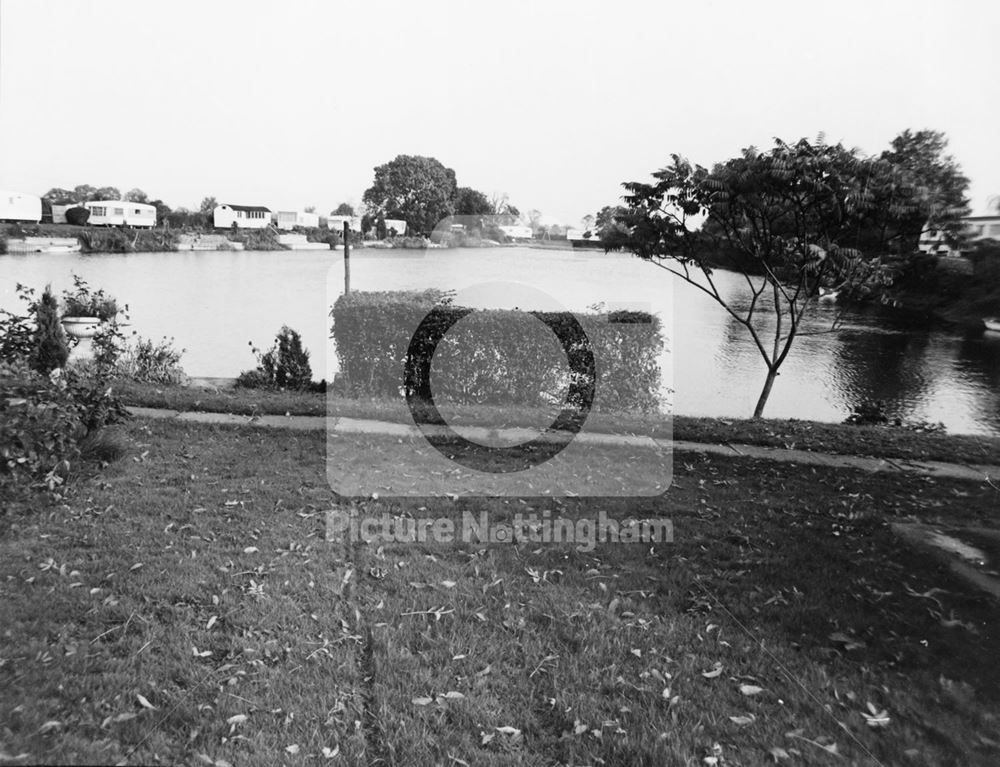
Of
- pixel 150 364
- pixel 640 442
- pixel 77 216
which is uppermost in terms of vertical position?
pixel 77 216

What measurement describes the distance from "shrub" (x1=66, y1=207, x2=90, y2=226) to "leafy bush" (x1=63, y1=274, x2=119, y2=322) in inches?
825

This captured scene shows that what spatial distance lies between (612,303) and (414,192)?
1072 cm

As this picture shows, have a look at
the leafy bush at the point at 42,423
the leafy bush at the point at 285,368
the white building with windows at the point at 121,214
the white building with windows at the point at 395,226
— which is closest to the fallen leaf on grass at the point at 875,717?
the leafy bush at the point at 42,423

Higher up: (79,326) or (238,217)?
(238,217)

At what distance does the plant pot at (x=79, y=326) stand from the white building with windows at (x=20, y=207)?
47.6 ft

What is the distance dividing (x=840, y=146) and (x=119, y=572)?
871 centimetres

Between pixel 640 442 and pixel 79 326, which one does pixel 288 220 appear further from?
pixel 640 442

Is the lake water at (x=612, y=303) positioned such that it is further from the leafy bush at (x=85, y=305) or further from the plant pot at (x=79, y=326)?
the plant pot at (x=79, y=326)

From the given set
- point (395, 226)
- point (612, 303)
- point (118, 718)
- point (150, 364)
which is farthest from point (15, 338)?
point (395, 226)

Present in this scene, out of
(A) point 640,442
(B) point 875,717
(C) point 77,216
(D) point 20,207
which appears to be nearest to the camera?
(B) point 875,717

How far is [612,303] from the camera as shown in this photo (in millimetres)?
7809

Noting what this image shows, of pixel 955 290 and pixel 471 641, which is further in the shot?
pixel 955 290

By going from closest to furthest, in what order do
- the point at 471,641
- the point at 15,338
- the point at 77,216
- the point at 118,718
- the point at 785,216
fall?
the point at 118,718 → the point at 471,641 → the point at 15,338 → the point at 785,216 → the point at 77,216

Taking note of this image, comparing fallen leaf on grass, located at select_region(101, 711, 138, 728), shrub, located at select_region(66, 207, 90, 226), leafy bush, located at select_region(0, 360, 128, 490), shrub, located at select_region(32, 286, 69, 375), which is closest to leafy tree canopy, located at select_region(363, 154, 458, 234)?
shrub, located at select_region(32, 286, 69, 375)
